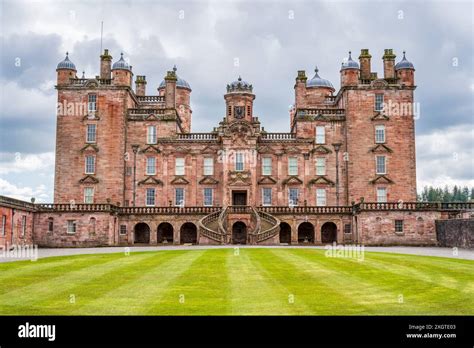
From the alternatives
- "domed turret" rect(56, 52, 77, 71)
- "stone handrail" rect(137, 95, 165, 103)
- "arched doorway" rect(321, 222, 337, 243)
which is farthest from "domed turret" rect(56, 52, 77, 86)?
"arched doorway" rect(321, 222, 337, 243)

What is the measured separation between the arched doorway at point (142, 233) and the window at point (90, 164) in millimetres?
7466

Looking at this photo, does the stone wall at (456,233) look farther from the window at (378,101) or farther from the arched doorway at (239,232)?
the arched doorway at (239,232)

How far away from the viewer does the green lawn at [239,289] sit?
12836 millimetres

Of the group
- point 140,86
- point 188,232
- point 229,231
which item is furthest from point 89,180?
point 140,86

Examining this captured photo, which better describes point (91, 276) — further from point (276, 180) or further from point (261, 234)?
point (276, 180)

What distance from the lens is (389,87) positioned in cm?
5825

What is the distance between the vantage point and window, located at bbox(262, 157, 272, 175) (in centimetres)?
5850

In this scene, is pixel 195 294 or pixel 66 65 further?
pixel 66 65

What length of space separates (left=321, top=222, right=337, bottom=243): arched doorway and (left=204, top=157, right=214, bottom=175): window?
13121 mm

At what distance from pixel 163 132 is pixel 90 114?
784cm

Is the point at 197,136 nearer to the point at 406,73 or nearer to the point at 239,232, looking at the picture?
the point at 239,232

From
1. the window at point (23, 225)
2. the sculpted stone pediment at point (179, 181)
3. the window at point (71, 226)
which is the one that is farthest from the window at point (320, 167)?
the window at point (23, 225)

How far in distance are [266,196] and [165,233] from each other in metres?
11.3

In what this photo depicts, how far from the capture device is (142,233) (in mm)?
57000
